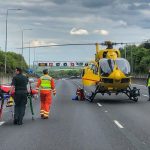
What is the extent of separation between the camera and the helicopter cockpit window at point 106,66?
95.7 ft

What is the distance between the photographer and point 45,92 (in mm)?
18969

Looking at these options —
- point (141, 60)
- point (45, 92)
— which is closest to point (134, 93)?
point (45, 92)

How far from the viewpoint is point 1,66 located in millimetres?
132250

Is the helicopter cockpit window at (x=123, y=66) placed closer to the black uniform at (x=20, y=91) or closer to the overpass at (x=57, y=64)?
the black uniform at (x=20, y=91)

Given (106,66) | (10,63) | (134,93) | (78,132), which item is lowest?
(78,132)

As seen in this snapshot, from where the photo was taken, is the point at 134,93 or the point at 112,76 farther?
the point at 134,93

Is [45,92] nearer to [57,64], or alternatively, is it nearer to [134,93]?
[134,93]

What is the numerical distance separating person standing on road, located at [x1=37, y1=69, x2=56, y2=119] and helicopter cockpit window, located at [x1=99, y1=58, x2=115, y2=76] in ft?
33.4

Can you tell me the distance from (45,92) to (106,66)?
426 inches

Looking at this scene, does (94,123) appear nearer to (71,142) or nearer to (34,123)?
(34,123)

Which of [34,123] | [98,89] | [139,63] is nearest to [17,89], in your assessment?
[34,123]

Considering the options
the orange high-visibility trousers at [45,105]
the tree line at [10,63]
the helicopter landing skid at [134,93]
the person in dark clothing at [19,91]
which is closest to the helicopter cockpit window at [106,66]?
the helicopter landing skid at [134,93]

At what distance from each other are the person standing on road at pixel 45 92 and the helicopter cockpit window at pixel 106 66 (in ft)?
33.4

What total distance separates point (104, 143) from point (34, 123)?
513cm
